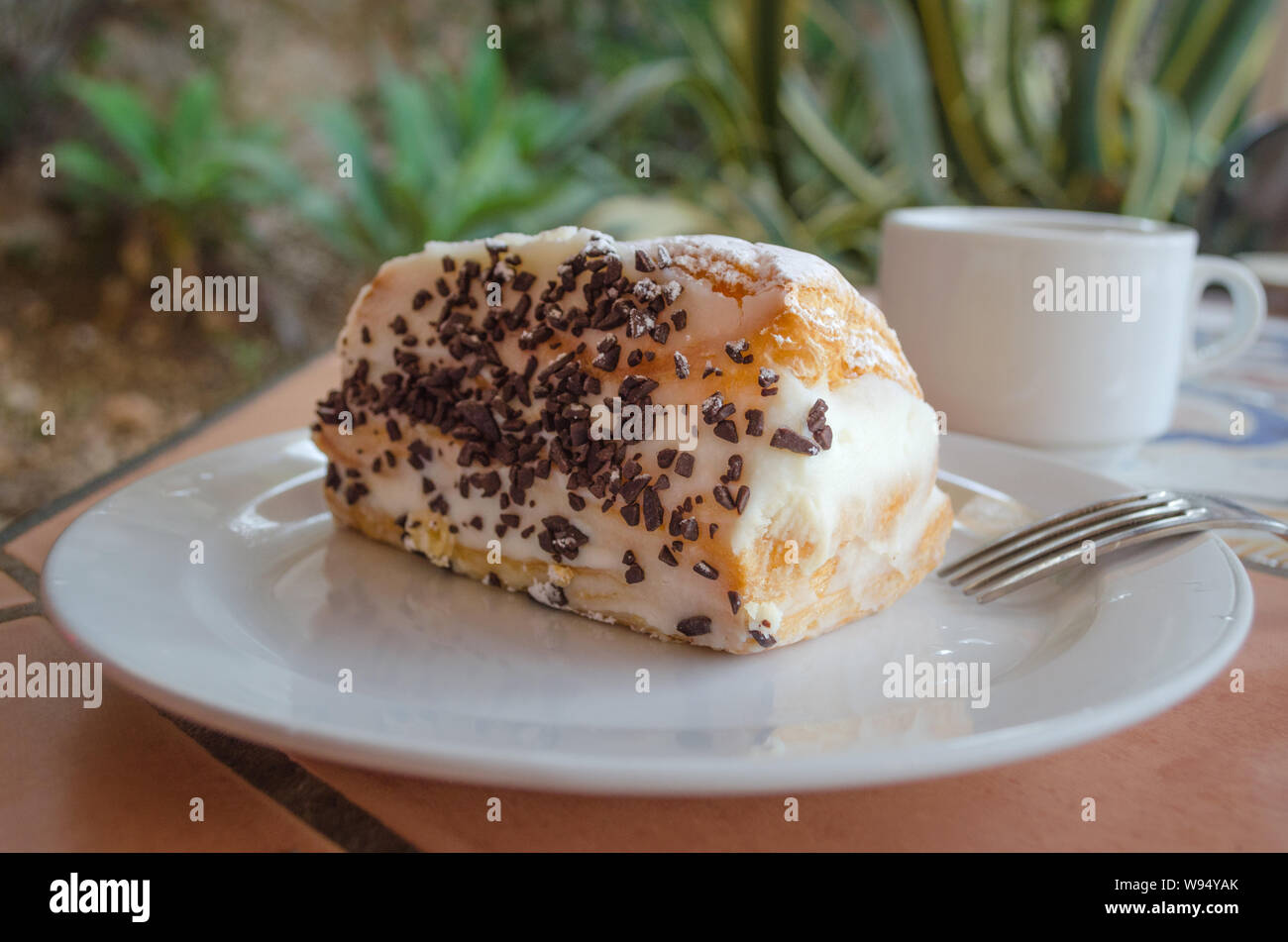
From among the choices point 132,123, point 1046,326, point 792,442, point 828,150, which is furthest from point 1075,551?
point 132,123

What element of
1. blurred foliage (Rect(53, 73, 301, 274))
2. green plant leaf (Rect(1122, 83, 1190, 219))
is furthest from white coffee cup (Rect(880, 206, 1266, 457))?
blurred foliage (Rect(53, 73, 301, 274))

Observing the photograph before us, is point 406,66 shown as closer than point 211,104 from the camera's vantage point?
No

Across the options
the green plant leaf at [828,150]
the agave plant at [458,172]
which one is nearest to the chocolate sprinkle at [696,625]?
the green plant leaf at [828,150]

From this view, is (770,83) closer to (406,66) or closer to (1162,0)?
(1162,0)

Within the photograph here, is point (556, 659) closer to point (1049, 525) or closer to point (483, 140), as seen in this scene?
point (1049, 525)

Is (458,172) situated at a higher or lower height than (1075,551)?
higher

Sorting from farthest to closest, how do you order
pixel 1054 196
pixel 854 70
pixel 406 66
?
pixel 406 66 → pixel 854 70 → pixel 1054 196

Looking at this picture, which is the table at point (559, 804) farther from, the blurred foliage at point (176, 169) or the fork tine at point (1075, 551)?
the blurred foliage at point (176, 169)

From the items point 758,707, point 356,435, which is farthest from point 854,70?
point 758,707
